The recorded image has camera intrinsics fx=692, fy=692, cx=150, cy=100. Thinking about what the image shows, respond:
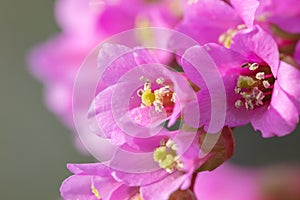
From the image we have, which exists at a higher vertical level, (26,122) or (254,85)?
(254,85)

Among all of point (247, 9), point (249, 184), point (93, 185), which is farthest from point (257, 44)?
point (249, 184)

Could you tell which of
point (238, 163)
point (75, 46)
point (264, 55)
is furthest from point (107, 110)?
point (238, 163)

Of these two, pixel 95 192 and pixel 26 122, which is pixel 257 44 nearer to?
pixel 95 192

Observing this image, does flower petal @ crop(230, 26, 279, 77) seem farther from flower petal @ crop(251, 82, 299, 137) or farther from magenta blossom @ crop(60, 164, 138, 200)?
magenta blossom @ crop(60, 164, 138, 200)

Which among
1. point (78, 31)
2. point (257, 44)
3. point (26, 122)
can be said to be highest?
point (257, 44)

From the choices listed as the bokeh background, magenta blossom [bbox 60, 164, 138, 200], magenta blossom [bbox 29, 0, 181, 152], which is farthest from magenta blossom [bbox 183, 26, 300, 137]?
the bokeh background

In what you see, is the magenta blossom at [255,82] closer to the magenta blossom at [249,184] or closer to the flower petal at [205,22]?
the flower petal at [205,22]

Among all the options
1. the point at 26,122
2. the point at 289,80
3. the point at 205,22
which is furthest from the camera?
the point at 26,122
